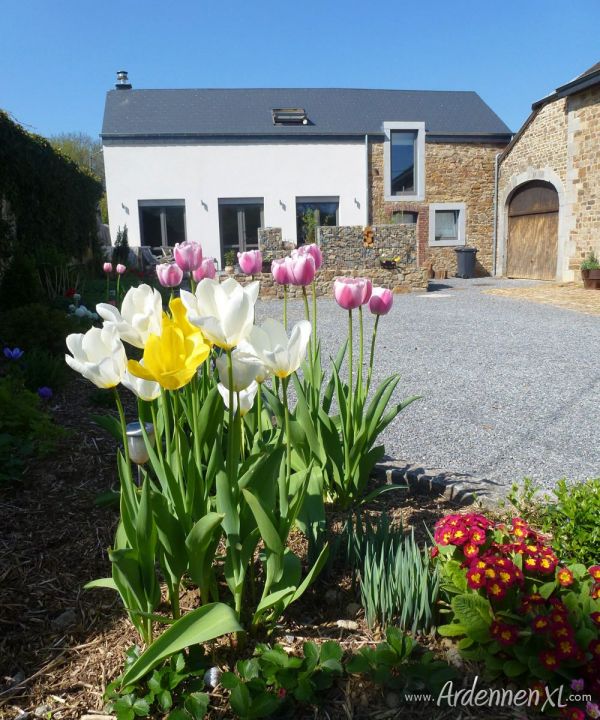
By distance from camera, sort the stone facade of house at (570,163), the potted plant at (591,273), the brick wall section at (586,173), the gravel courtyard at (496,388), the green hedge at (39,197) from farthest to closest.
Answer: the stone facade of house at (570,163) → the brick wall section at (586,173) → the potted plant at (591,273) → the green hedge at (39,197) → the gravel courtyard at (496,388)

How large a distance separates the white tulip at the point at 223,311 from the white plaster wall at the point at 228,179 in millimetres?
16396

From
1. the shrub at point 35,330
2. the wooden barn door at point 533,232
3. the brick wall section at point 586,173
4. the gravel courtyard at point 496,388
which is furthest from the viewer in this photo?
the wooden barn door at point 533,232

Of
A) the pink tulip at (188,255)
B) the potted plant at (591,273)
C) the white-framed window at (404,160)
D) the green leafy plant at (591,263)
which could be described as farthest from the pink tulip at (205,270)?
the white-framed window at (404,160)

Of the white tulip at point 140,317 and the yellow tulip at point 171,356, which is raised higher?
the white tulip at point 140,317

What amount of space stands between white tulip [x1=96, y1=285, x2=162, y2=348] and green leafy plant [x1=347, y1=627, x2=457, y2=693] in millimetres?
903

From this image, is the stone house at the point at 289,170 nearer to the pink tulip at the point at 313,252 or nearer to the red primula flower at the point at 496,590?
the pink tulip at the point at 313,252

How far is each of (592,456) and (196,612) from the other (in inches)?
103

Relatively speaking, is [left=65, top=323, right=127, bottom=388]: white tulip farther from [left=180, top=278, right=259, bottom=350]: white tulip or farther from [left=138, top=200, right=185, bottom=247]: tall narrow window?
[left=138, top=200, right=185, bottom=247]: tall narrow window

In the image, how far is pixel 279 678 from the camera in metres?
1.32

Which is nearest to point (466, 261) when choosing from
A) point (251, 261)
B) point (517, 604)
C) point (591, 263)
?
point (591, 263)

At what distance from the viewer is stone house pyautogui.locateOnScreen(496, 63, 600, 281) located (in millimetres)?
12641

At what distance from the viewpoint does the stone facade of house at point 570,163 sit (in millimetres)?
12578

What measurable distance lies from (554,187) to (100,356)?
50.0ft

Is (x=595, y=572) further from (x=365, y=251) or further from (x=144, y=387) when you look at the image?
(x=365, y=251)
